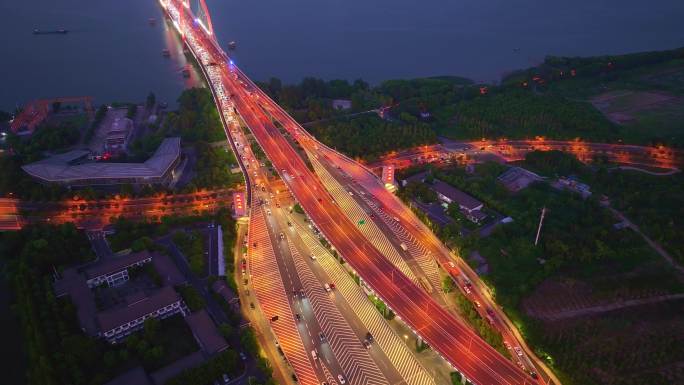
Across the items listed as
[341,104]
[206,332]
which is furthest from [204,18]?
[206,332]

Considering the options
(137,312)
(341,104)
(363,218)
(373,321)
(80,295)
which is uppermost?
(341,104)

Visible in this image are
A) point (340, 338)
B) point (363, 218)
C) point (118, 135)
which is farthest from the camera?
point (118, 135)

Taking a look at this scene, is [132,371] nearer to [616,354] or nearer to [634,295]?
[616,354]

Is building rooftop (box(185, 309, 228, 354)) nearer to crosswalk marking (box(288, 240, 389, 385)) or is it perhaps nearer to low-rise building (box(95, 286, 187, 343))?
low-rise building (box(95, 286, 187, 343))

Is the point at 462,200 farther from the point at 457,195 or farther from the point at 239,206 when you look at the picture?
the point at 239,206

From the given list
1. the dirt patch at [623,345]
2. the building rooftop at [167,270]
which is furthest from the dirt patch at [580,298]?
the building rooftop at [167,270]

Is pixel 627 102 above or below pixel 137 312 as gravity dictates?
above

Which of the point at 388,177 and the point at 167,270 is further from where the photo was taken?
the point at 388,177
